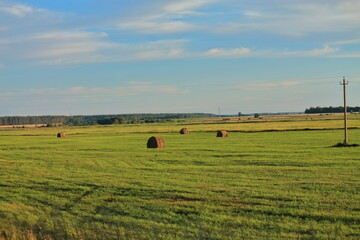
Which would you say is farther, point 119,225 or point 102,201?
point 102,201

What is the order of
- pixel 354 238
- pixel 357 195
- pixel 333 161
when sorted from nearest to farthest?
pixel 354 238 < pixel 357 195 < pixel 333 161

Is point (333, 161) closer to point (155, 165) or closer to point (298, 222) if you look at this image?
point (155, 165)

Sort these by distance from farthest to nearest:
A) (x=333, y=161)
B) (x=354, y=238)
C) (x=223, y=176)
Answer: (x=333, y=161), (x=223, y=176), (x=354, y=238)

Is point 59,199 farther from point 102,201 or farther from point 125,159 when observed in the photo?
point 125,159

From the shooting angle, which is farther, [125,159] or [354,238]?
[125,159]

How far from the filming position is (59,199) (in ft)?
46.9

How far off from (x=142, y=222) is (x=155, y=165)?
503 inches

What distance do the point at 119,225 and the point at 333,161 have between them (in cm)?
1522

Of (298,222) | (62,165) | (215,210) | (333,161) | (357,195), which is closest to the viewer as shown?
(298,222)

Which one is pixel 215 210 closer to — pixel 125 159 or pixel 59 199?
pixel 59 199

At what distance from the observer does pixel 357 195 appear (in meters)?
13.5

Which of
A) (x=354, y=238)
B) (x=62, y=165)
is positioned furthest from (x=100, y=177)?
(x=354, y=238)

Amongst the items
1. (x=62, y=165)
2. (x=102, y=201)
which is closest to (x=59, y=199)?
(x=102, y=201)

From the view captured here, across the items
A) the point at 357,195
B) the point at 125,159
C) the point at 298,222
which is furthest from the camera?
the point at 125,159
